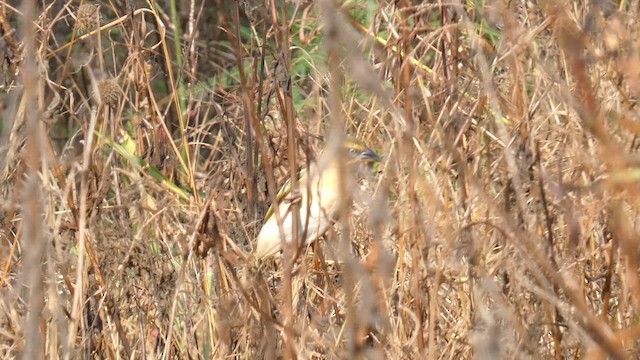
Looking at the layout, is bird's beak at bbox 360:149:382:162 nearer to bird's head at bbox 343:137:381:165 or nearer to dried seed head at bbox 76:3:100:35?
bird's head at bbox 343:137:381:165

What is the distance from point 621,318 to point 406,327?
0.46 meters

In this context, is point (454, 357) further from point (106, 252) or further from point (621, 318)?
point (106, 252)

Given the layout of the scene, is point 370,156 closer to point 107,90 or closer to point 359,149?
point 359,149

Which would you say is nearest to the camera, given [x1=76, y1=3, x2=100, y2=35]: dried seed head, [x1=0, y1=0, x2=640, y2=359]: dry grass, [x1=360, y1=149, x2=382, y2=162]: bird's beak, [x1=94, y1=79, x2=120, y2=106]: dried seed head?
[x1=0, y1=0, x2=640, y2=359]: dry grass

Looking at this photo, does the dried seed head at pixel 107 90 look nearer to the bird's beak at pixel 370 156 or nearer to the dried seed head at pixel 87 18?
the dried seed head at pixel 87 18

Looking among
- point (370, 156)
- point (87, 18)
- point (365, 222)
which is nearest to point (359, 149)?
point (370, 156)

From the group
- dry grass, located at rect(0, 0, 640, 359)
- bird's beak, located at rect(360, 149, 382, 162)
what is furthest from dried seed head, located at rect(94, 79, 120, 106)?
bird's beak, located at rect(360, 149, 382, 162)

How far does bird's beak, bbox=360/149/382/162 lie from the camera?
2688 mm

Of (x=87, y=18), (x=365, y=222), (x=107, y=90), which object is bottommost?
(x=365, y=222)

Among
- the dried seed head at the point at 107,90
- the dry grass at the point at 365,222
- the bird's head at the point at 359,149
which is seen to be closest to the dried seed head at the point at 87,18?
the dry grass at the point at 365,222

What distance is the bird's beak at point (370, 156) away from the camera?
2688 millimetres

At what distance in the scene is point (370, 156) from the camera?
2760 mm

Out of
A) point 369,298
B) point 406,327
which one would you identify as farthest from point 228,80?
point 369,298

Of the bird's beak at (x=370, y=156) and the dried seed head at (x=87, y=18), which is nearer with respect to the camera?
the dried seed head at (x=87, y=18)
